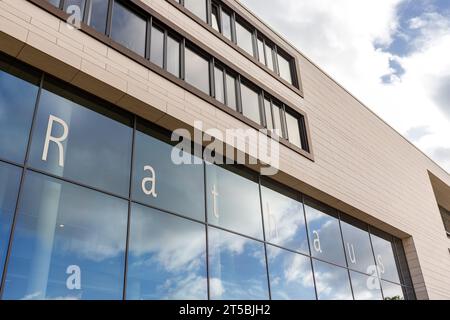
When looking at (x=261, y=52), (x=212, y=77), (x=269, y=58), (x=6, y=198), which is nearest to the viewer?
(x=6, y=198)

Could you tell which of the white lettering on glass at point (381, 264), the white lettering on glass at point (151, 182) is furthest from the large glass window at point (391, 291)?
the white lettering on glass at point (151, 182)

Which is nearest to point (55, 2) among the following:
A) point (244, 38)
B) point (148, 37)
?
point (148, 37)

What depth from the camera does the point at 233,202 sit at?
46.1ft

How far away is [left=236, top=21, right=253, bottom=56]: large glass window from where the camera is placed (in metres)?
17.5

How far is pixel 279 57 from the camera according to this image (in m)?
19.7

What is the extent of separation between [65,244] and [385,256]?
15.0 meters

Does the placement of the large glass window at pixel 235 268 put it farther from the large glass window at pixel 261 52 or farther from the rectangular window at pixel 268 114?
the large glass window at pixel 261 52

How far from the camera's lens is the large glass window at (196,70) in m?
14.4

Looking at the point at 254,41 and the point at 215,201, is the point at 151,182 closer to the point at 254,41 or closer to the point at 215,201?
the point at 215,201

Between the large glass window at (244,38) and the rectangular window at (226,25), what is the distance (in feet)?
1.49
